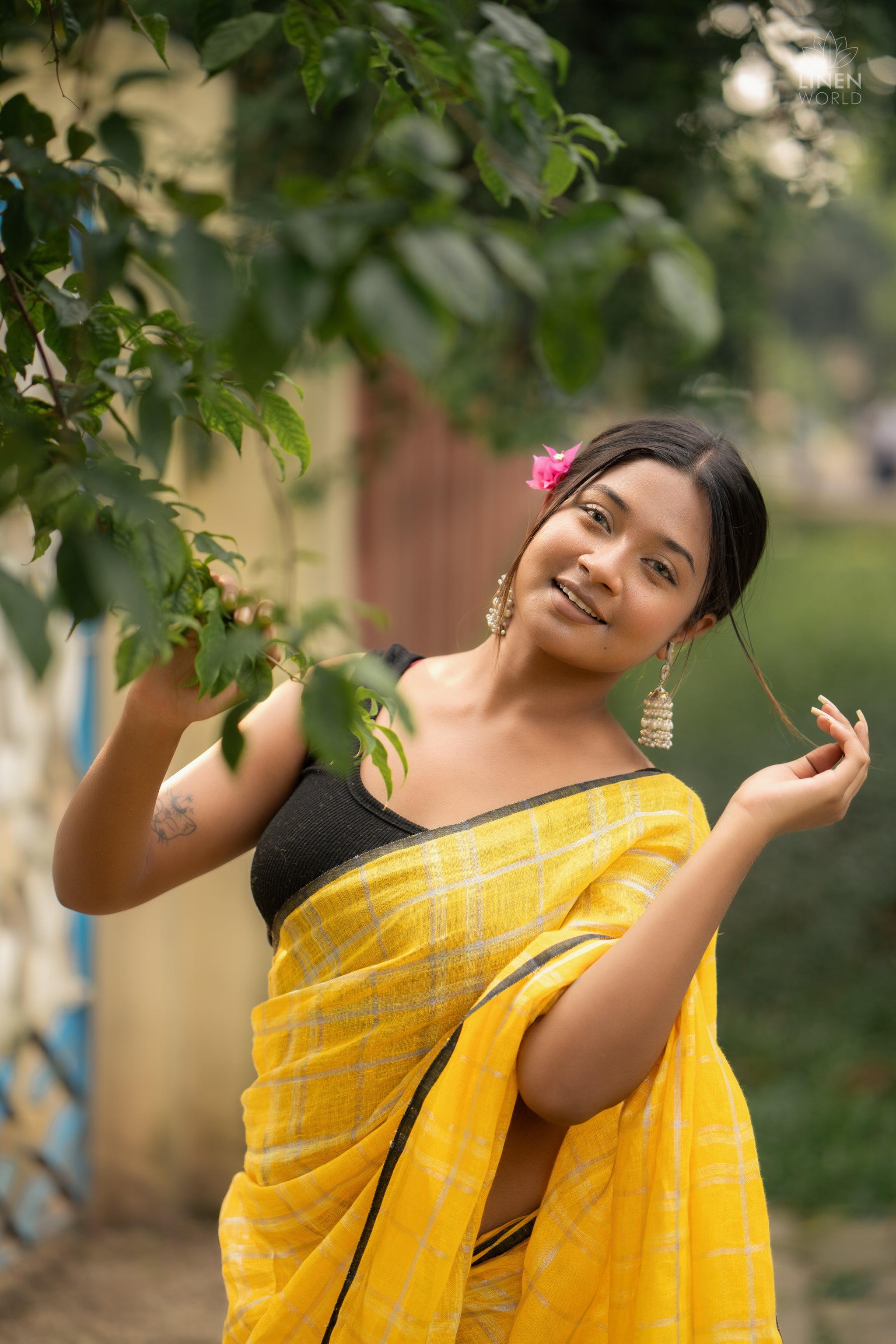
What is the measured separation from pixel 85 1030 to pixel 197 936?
0.37 m

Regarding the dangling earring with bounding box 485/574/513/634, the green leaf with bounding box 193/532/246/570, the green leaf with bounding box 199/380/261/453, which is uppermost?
the green leaf with bounding box 199/380/261/453

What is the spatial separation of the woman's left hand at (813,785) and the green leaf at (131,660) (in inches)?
30.6

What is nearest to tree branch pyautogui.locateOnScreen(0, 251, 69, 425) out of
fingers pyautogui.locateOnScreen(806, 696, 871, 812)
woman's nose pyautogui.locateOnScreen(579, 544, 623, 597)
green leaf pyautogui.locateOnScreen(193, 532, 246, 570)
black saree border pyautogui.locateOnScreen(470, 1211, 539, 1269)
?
green leaf pyautogui.locateOnScreen(193, 532, 246, 570)

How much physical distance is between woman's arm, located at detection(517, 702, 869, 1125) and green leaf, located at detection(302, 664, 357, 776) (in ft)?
2.28

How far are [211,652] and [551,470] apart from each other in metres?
0.82

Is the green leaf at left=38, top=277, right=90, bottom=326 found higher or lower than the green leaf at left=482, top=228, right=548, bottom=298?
higher

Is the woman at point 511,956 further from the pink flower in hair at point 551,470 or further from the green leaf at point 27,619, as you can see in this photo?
the green leaf at point 27,619

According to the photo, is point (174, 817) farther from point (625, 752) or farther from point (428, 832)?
point (625, 752)

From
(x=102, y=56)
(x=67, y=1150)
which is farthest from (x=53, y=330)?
(x=67, y=1150)

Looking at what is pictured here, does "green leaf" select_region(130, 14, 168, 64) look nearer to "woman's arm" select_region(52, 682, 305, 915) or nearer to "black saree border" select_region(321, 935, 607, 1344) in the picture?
"woman's arm" select_region(52, 682, 305, 915)

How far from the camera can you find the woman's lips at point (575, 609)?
1.45 meters

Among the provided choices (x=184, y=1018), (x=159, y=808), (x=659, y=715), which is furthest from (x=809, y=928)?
(x=159, y=808)

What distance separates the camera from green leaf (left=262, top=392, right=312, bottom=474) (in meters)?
1.07

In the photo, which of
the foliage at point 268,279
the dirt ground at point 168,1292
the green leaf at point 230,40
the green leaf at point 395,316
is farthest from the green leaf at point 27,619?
the dirt ground at point 168,1292
